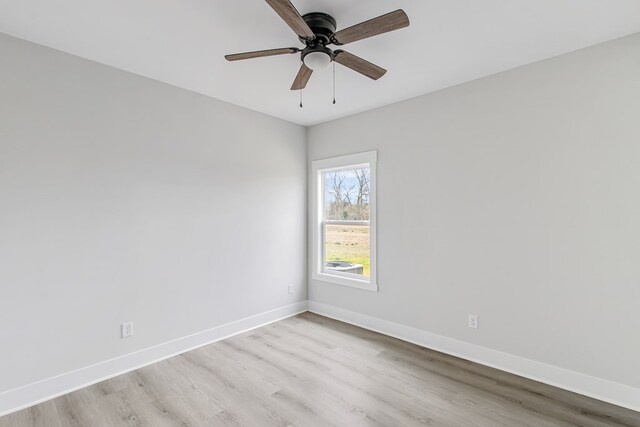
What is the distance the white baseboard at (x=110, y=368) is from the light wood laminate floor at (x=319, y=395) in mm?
82

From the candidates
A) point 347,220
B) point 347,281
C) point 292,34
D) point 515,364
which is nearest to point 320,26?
point 292,34

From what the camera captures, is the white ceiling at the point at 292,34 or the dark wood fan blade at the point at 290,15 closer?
the dark wood fan blade at the point at 290,15

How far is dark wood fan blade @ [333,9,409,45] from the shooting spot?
1646mm

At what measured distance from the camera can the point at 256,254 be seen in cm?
385

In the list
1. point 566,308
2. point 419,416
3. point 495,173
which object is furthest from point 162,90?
point 566,308

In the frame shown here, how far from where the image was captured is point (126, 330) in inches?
109

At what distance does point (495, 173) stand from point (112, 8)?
3.21 metres

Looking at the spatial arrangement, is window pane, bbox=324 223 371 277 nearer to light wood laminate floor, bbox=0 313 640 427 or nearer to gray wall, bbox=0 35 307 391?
gray wall, bbox=0 35 307 391

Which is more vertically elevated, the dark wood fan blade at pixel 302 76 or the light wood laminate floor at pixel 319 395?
the dark wood fan blade at pixel 302 76

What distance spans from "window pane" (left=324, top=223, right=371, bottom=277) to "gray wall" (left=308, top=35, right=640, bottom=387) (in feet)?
0.99

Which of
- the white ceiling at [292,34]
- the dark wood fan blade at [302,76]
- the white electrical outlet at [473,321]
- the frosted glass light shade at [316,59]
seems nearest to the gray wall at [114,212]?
the white ceiling at [292,34]

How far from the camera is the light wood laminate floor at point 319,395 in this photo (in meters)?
2.11

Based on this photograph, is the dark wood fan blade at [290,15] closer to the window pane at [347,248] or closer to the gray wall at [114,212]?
the gray wall at [114,212]

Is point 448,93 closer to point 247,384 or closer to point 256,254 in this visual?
point 256,254
